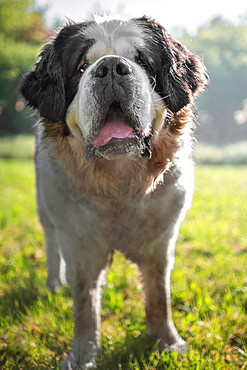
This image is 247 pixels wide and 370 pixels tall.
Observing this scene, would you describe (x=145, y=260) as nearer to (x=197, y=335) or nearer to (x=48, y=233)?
(x=197, y=335)

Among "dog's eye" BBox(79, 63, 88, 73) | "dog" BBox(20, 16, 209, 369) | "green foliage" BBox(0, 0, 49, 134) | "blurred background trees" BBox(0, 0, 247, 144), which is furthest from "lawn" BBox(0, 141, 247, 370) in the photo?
"blurred background trees" BBox(0, 0, 247, 144)

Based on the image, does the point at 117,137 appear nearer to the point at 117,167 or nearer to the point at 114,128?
the point at 114,128

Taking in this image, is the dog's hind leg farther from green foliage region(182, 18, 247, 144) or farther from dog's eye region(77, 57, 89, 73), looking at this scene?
green foliage region(182, 18, 247, 144)

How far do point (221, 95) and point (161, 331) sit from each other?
2496 cm

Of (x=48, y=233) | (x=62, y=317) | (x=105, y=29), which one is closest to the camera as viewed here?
(x=105, y=29)

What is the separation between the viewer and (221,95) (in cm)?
2550

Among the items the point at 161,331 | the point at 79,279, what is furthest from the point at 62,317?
the point at 161,331

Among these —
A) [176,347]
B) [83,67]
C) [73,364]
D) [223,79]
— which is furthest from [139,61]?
[223,79]

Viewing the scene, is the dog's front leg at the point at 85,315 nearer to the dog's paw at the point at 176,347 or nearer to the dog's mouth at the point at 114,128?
the dog's paw at the point at 176,347

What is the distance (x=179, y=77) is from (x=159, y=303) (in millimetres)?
1467

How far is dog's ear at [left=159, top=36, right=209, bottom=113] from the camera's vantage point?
7.18 ft

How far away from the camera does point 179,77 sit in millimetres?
2242

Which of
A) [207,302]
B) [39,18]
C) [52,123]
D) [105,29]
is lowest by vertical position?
[39,18]

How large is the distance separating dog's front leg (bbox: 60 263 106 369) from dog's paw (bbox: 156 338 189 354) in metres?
0.41
